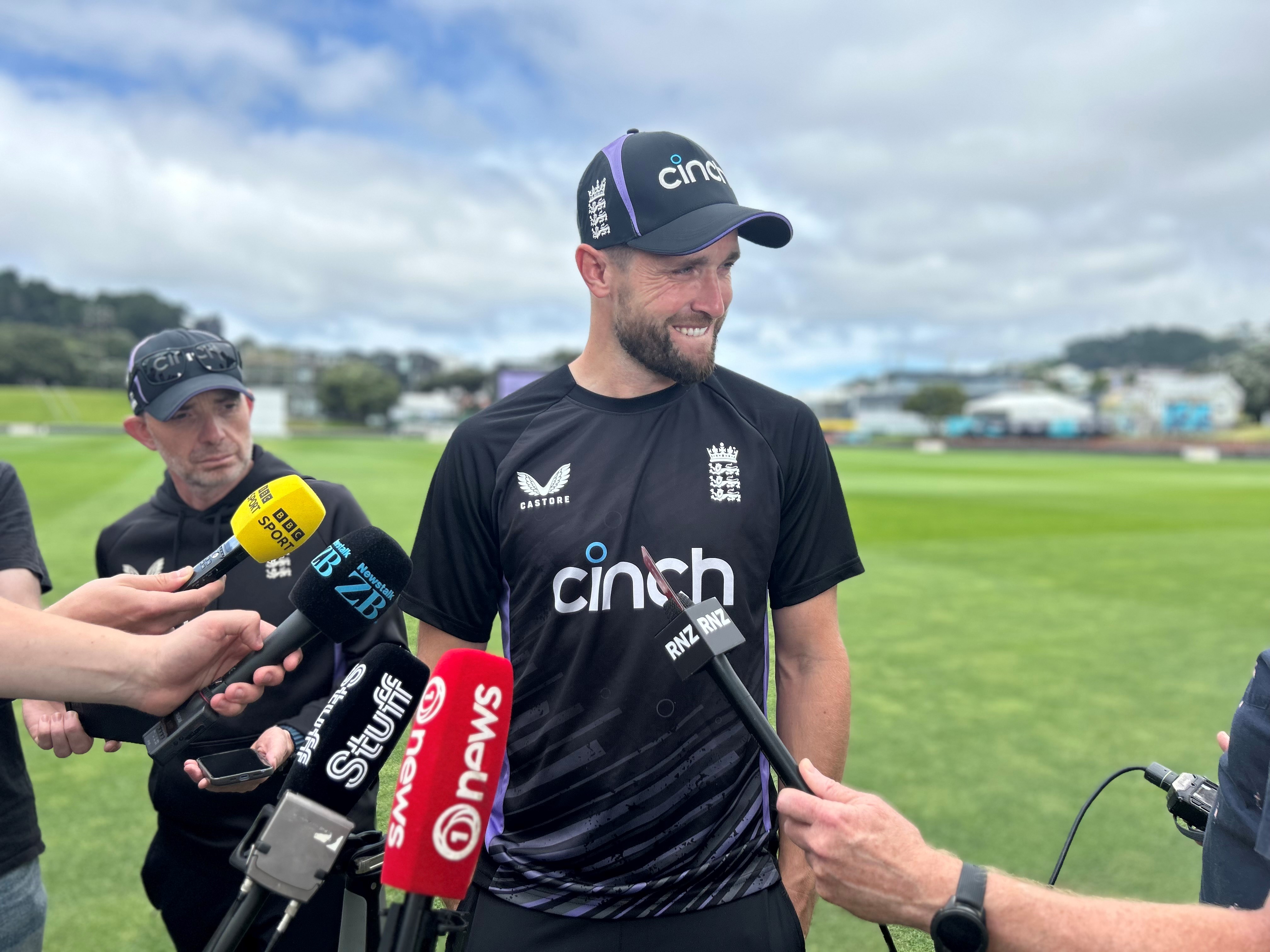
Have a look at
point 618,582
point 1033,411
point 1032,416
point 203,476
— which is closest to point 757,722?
point 618,582

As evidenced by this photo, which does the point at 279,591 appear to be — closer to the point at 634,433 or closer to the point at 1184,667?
the point at 634,433

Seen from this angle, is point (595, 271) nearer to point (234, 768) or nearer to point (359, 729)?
point (359, 729)

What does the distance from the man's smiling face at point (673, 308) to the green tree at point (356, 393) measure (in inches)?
3402

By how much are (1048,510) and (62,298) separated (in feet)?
458

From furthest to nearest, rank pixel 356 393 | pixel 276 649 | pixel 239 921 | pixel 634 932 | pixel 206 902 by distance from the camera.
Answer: pixel 356 393
pixel 206 902
pixel 634 932
pixel 276 649
pixel 239 921

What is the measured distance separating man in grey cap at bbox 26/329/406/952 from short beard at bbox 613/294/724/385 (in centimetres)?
112

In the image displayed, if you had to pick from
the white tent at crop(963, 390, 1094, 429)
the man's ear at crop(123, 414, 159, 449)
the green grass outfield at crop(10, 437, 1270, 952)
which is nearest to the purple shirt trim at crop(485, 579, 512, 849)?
the green grass outfield at crop(10, 437, 1270, 952)

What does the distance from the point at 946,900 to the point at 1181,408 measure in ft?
295

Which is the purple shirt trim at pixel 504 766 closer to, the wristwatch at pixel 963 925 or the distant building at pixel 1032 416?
the wristwatch at pixel 963 925

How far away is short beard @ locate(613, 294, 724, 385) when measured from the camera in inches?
88.0

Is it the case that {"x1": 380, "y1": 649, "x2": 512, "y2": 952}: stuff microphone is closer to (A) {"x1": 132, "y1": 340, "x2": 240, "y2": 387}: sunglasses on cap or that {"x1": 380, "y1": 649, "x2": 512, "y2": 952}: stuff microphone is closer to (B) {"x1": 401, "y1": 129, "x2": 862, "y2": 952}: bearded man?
(B) {"x1": 401, "y1": 129, "x2": 862, "y2": 952}: bearded man

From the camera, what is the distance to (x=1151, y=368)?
5236 inches

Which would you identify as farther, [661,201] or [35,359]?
[35,359]

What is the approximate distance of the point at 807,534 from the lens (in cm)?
225
